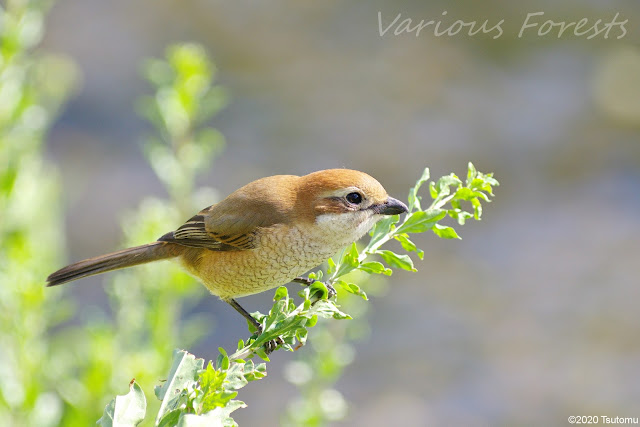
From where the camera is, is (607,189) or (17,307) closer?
(17,307)

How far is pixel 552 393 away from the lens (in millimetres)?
9758

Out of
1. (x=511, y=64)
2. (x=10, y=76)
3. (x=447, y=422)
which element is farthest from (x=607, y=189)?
(x=10, y=76)

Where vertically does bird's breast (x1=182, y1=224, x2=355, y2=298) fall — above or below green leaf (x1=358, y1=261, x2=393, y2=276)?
above

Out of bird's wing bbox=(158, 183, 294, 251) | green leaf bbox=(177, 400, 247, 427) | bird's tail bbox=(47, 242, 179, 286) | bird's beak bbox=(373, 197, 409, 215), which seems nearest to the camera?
green leaf bbox=(177, 400, 247, 427)

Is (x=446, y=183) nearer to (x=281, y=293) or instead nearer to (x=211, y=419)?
(x=281, y=293)

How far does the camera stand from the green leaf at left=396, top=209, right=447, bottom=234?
2.12m

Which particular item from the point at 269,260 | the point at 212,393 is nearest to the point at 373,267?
the point at 212,393

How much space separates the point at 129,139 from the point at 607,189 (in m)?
7.07

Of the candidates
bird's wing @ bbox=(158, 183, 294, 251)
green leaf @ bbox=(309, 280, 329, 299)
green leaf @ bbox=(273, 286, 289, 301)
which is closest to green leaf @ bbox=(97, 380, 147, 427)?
green leaf @ bbox=(273, 286, 289, 301)

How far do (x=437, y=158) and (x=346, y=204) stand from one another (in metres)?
8.92

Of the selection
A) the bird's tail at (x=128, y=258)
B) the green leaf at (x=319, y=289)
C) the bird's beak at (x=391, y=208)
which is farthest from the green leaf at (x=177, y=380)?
the bird's tail at (x=128, y=258)

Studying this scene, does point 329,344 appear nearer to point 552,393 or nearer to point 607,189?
point 552,393

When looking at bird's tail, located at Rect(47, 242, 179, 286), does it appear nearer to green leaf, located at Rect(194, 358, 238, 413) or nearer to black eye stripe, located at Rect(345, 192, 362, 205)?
black eye stripe, located at Rect(345, 192, 362, 205)

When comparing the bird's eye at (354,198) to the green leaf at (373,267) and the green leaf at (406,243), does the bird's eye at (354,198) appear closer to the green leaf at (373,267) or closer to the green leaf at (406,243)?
the green leaf at (406,243)
